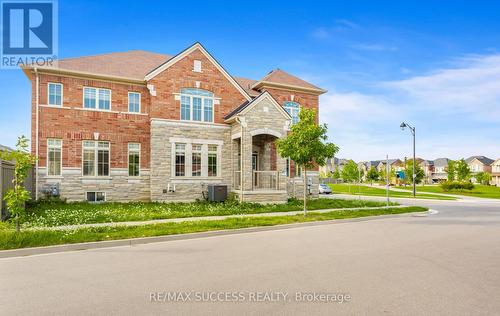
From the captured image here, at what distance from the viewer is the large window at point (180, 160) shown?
20016 millimetres

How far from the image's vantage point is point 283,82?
A: 2427 cm

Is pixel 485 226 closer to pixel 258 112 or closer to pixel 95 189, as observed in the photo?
pixel 258 112

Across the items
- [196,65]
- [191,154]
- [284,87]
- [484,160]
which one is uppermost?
[196,65]

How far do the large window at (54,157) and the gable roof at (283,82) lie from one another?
1369cm

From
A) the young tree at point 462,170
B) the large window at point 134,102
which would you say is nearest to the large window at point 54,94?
the large window at point 134,102

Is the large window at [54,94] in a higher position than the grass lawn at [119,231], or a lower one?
higher

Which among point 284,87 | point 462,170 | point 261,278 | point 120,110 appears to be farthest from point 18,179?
point 462,170

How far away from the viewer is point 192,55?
67.5 ft

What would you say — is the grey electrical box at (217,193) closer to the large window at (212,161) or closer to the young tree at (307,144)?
the large window at (212,161)

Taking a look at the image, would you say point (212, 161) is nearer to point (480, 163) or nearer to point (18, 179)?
point (18, 179)

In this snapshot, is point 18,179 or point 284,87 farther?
point 284,87

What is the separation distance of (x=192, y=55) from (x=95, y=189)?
10.2m

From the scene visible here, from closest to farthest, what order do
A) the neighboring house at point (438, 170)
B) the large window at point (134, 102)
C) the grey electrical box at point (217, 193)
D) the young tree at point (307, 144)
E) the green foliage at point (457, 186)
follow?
the young tree at point (307, 144) → the grey electrical box at point (217, 193) → the large window at point (134, 102) → the green foliage at point (457, 186) → the neighboring house at point (438, 170)

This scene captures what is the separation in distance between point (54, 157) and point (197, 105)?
8.87 meters
